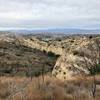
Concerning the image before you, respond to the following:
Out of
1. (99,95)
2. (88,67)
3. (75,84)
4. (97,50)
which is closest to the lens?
(99,95)

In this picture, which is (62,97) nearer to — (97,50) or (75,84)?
(75,84)

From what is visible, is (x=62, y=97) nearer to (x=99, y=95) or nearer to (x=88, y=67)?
(x=99, y=95)

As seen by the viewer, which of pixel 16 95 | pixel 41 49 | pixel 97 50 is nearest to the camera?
pixel 16 95

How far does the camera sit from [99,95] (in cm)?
1291

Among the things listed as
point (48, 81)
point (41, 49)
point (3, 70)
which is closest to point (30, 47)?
point (41, 49)

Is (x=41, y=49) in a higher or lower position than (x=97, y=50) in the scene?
lower

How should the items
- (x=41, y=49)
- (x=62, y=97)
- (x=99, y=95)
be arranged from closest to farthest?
(x=62, y=97) < (x=99, y=95) < (x=41, y=49)

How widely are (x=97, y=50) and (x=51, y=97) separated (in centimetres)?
931

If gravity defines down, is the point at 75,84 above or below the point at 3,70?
above

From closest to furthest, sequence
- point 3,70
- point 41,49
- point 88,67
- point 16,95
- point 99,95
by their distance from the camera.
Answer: point 16,95 < point 99,95 < point 88,67 < point 3,70 < point 41,49

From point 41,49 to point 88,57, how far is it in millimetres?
31175

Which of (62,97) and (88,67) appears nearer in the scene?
(62,97)

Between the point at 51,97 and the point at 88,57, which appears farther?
the point at 88,57

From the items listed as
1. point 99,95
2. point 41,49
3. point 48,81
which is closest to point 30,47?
point 41,49
